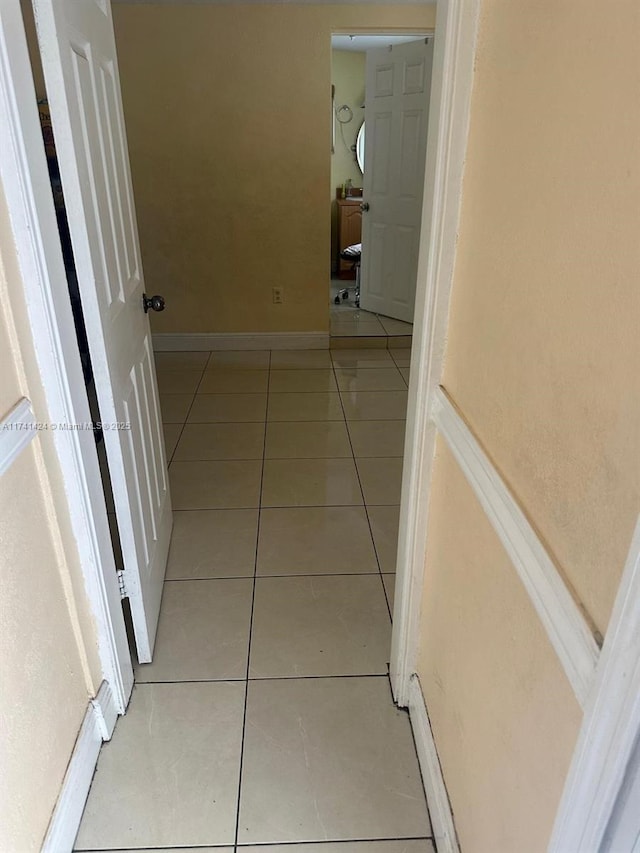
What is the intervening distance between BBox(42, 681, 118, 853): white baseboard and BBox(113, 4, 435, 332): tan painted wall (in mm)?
3379

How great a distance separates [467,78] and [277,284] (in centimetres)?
352

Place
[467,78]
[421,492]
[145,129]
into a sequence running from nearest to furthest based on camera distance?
[467,78] → [421,492] → [145,129]

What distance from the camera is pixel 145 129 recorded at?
4023mm

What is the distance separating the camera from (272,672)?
1736 mm

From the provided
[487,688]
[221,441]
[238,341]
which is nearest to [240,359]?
[238,341]

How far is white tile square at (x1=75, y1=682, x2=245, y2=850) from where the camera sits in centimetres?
133

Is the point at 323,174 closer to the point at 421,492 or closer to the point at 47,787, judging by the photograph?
the point at 421,492

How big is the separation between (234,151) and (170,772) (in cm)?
378

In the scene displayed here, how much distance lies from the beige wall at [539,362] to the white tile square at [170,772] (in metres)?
0.56

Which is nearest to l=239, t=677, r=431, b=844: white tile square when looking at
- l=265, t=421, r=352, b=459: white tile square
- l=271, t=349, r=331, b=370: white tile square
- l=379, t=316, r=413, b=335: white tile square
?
l=265, t=421, r=352, b=459: white tile square

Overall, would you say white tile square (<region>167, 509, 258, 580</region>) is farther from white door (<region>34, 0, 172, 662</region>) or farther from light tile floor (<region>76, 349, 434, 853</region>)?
white door (<region>34, 0, 172, 662</region>)

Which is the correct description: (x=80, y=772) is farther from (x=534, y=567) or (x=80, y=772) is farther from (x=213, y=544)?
(x=534, y=567)

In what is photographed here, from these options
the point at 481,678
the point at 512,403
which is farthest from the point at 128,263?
the point at 481,678

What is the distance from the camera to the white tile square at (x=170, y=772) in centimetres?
133
